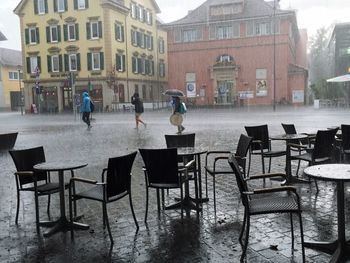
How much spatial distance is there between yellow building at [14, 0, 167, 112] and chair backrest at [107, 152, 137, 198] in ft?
123

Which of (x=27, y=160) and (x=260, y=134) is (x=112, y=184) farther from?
(x=260, y=134)

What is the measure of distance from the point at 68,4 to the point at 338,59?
95.6ft

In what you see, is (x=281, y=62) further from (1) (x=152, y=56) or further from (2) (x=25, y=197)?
(2) (x=25, y=197)

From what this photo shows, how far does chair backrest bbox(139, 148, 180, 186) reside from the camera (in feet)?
17.9

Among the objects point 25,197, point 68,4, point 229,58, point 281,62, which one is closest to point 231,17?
point 229,58

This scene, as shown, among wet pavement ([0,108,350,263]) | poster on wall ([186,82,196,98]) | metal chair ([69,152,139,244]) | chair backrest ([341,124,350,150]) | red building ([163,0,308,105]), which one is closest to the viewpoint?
wet pavement ([0,108,350,263])

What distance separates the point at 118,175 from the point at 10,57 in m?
62.7

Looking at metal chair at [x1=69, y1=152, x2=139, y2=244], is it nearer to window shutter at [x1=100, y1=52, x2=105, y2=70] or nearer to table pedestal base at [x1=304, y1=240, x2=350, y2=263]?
table pedestal base at [x1=304, y1=240, x2=350, y2=263]

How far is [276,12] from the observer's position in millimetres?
44250

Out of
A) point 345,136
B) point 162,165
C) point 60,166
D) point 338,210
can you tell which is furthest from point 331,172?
point 345,136

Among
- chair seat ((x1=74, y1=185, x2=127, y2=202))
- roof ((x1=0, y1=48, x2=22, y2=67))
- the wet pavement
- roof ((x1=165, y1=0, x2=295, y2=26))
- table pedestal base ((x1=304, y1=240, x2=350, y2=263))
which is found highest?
roof ((x1=165, y1=0, x2=295, y2=26))

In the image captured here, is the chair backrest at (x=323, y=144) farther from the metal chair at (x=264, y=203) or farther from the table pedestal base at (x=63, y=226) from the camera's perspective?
the table pedestal base at (x=63, y=226)

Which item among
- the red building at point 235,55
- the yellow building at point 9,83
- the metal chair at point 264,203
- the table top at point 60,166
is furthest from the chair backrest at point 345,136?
the yellow building at point 9,83

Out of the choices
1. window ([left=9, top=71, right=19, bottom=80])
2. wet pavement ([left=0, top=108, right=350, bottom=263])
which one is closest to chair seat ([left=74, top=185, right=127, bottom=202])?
wet pavement ([left=0, top=108, right=350, bottom=263])
